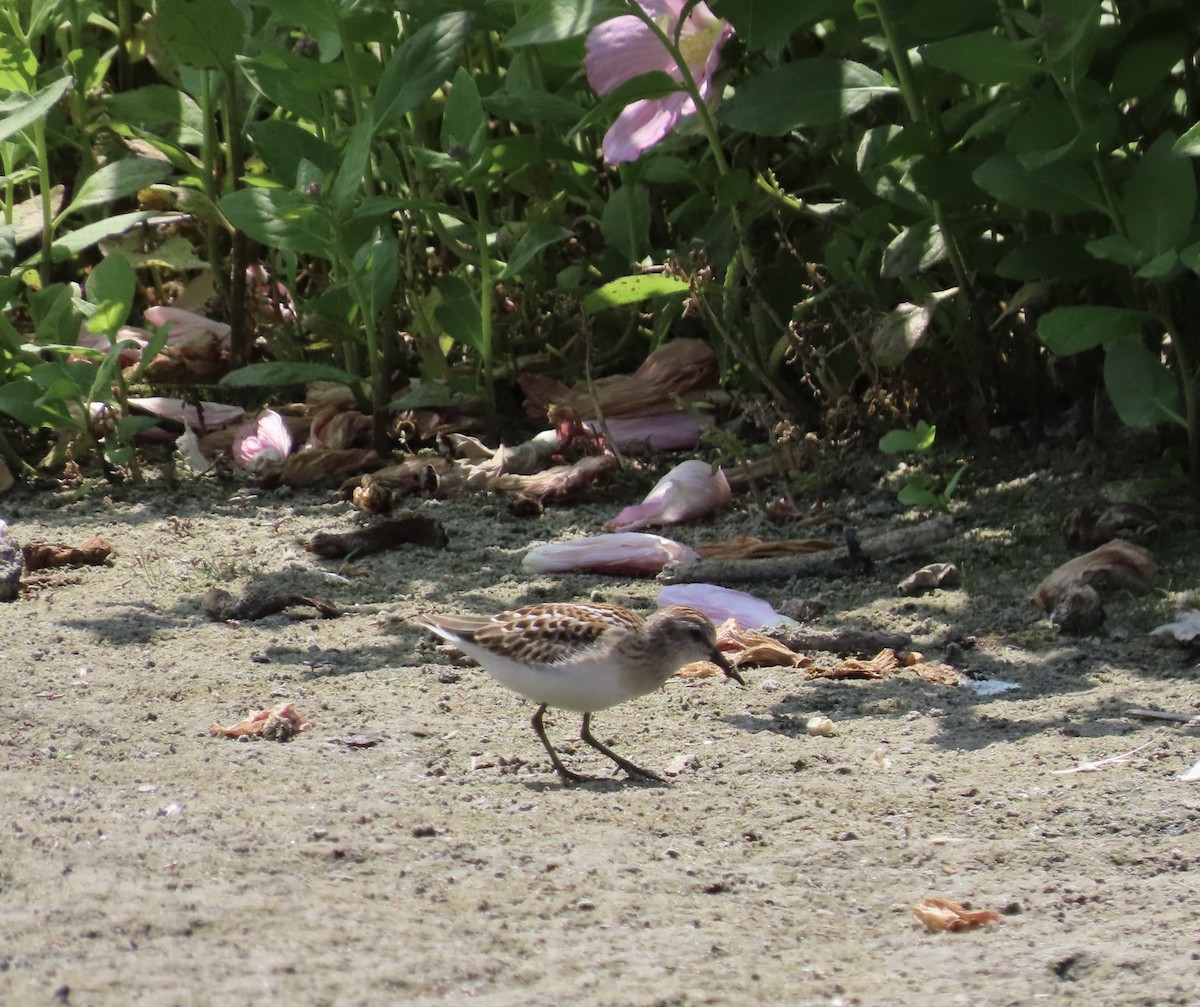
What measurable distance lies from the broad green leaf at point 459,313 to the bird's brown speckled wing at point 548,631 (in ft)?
7.81

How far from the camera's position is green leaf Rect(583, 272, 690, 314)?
5.43 meters

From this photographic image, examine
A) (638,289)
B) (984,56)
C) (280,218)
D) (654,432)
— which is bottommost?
(654,432)

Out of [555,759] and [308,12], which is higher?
[308,12]

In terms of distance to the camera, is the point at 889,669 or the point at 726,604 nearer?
the point at 889,669

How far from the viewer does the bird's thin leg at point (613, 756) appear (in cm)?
336

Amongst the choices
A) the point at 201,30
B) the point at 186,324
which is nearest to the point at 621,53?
the point at 201,30

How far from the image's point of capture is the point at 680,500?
518 cm

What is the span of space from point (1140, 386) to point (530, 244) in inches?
80.3

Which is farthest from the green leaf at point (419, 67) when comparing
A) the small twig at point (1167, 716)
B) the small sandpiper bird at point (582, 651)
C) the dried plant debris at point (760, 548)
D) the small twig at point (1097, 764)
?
the small twig at point (1097, 764)

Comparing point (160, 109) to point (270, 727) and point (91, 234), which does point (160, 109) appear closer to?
point (91, 234)

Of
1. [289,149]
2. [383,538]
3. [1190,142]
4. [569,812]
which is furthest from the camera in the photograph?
[289,149]

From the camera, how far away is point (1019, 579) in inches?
177

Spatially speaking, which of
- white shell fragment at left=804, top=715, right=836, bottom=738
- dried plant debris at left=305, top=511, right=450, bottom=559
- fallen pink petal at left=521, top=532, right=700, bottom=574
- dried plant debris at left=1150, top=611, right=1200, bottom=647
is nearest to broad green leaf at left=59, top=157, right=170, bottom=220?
dried plant debris at left=305, top=511, right=450, bottom=559

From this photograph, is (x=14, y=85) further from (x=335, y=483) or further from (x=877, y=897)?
(x=877, y=897)
